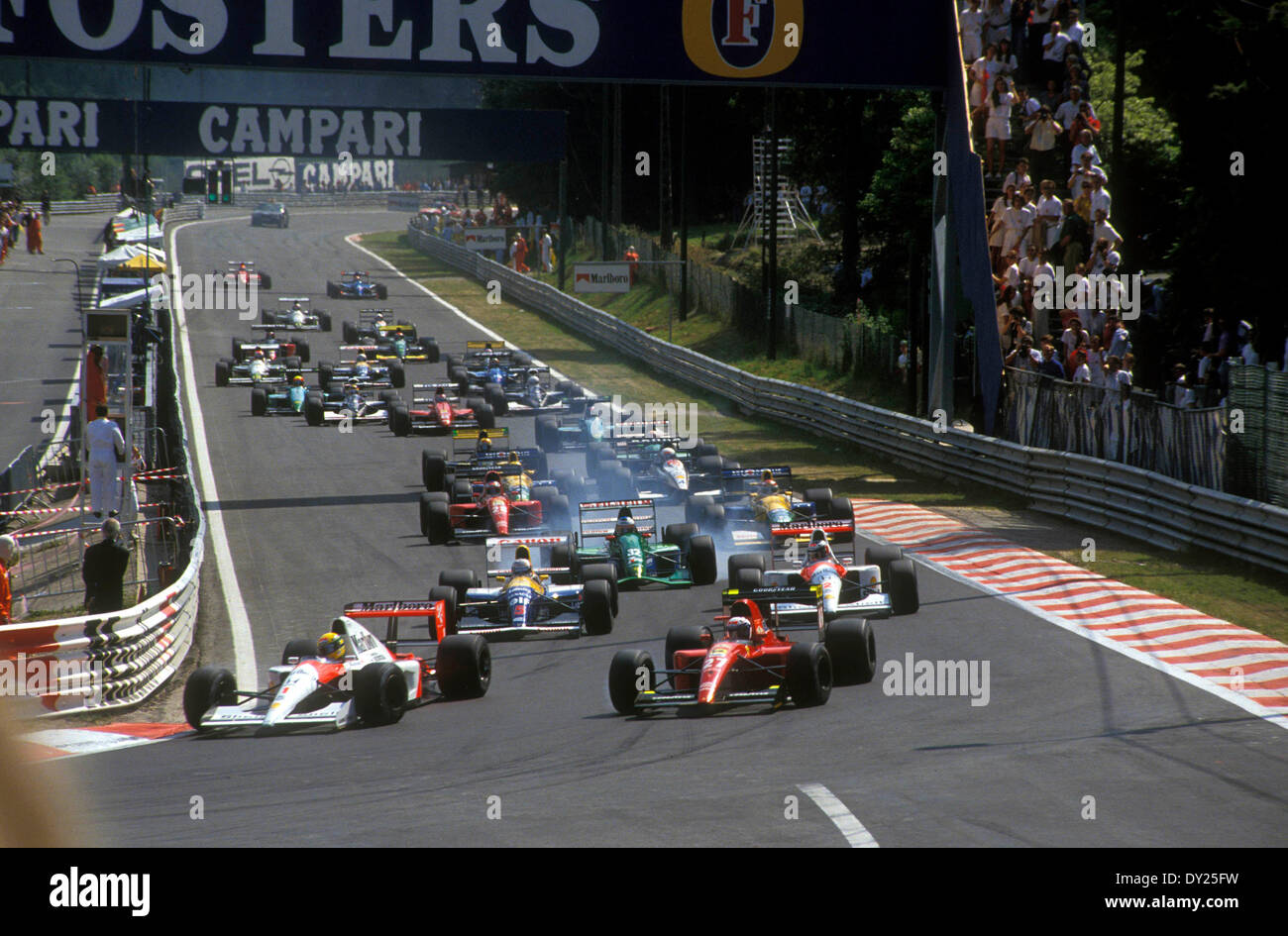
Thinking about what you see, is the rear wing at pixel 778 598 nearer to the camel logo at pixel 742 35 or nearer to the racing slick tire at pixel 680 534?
the racing slick tire at pixel 680 534

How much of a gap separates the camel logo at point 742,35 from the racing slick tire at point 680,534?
28.4ft

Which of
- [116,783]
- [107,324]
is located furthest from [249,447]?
[116,783]

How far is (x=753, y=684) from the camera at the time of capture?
1252 centimetres

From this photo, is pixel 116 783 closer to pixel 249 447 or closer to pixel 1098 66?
pixel 249 447

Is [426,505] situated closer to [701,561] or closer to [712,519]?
[712,519]

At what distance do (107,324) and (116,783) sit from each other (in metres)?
11.5

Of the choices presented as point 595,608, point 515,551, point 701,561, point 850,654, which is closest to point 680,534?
point 701,561

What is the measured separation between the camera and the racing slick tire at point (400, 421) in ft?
101

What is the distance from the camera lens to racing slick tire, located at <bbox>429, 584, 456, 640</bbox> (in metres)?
14.8

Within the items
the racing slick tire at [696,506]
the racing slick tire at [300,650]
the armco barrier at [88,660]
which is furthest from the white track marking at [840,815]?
the racing slick tire at [696,506]

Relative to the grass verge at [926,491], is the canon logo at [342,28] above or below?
above

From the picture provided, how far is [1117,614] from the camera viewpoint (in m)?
15.2

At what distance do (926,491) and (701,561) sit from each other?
7728 mm
